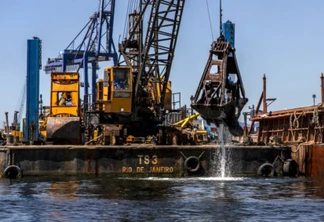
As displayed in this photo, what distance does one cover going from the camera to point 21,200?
26953mm

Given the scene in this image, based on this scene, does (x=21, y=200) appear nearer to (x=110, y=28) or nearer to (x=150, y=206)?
(x=150, y=206)

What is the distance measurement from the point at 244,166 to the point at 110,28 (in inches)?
2554

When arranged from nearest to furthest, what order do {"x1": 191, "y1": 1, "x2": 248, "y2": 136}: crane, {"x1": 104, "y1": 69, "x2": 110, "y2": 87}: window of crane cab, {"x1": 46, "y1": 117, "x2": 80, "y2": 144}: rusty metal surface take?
{"x1": 191, "y1": 1, "x2": 248, "y2": 136}: crane, {"x1": 46, "y1": 117, "x2": 80, "y2": 144}: rusty metal surface, {"x1": 104, "y1": 69, "x2": 110, "y2": 87}: window of crane cab

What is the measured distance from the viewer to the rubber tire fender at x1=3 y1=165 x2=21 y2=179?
3719 cm

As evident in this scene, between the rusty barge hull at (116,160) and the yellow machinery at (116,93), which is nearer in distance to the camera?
the rusty barge hull at (116,160)

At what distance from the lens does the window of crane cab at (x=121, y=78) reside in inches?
1740

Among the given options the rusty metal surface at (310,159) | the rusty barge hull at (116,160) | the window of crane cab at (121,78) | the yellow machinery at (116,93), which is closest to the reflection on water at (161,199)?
the rusty barge hull at (116,160)

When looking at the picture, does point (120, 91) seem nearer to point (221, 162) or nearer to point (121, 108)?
point (121, 108)

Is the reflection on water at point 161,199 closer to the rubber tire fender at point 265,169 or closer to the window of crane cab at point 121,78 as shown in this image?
the rubber tire fender at point 265,169

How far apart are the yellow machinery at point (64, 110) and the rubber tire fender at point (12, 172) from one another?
401 cm

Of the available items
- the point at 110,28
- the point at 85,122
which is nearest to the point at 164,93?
the point at 85,122

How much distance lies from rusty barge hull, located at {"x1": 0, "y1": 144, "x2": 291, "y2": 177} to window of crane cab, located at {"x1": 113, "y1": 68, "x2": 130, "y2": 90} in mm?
7318

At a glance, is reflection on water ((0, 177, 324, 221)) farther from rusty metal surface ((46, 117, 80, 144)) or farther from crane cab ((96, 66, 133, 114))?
crane cab ((96, 66, 133, 114))

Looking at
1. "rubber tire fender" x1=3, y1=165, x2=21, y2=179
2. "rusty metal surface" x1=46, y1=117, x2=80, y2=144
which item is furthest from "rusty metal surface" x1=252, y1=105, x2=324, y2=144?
"rubber tire fender" x1=3, y1=165, x2=21, y2=179
